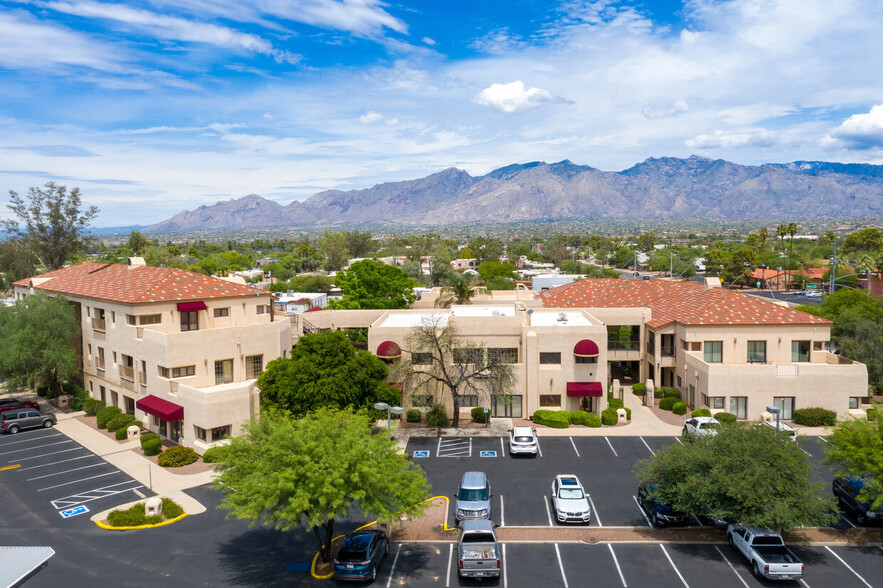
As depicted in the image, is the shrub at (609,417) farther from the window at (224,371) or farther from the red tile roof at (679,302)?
the window at (224,371)

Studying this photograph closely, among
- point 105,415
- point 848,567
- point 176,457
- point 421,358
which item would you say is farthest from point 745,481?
point 105,415

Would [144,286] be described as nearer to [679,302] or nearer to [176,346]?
[176,346]

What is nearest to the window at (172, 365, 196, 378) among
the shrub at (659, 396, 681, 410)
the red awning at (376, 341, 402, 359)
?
the red awning at (376, 341, 402, 359)

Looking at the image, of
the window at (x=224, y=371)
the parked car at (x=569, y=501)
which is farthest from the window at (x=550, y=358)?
the window at (x=224, y=371)

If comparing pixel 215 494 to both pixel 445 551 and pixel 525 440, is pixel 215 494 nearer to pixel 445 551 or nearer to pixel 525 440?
pixel 445 551

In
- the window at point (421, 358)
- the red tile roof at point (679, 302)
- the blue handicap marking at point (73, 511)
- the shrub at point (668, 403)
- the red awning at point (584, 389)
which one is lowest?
the blue handicap marking at point (73, 511)
